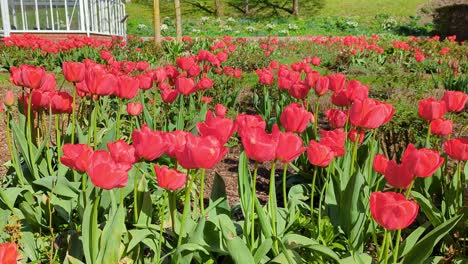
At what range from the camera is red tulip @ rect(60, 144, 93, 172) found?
155 cm

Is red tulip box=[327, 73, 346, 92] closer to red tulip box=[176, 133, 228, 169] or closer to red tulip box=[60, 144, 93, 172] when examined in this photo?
red tulip box=[176, 133, 228, 169]

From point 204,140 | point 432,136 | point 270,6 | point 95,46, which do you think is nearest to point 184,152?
point 204,140

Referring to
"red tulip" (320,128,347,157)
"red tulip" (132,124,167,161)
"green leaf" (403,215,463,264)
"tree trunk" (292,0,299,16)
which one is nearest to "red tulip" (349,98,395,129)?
"red tulip" (320,128,347,157)

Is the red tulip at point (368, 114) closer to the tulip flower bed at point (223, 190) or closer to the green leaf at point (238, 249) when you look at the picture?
the tulip flower bed at point (223, 190)

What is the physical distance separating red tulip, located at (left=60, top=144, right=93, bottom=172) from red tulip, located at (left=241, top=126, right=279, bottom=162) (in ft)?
1.71

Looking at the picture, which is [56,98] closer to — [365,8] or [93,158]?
[93,158]

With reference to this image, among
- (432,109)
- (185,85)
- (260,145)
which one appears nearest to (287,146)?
(260,145)

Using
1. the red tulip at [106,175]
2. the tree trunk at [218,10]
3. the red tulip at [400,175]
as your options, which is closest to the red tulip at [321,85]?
the red tulip at [400,175]

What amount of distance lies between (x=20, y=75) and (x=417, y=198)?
193 cm

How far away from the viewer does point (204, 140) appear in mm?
1436

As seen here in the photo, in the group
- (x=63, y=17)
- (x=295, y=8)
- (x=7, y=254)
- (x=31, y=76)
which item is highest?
(x=295, y=8)

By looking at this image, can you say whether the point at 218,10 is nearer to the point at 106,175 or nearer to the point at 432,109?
the point at 432,109

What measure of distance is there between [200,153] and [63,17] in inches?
852

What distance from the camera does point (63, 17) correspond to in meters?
21.0
